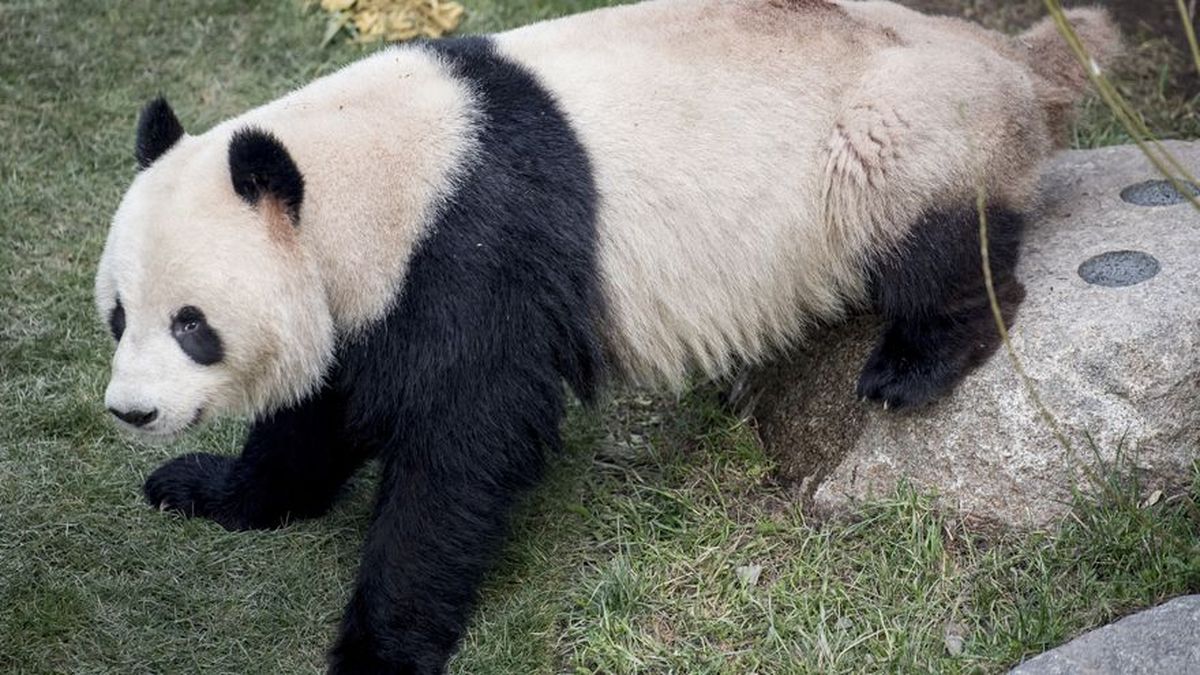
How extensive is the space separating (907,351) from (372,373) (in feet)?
5.59

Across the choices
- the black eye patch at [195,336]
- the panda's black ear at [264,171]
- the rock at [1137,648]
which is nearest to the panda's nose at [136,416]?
the black eye patch at [195,336]

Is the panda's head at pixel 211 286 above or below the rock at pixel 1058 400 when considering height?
above

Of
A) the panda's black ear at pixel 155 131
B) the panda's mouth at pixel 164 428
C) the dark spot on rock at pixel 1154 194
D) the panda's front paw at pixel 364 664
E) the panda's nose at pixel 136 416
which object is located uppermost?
the panda's black ear at pixel 155 131

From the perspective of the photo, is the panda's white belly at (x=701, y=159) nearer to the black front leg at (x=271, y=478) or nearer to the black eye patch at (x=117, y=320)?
the black front leg at (x=271, y=478)

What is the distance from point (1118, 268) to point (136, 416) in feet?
9.99

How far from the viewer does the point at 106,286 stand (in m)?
4.06

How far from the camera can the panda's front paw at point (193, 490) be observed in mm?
4918

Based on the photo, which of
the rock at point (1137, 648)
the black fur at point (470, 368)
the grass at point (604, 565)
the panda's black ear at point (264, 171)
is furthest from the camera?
the grass at point (604, 565)

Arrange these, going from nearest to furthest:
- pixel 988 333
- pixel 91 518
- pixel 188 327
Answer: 1. pixel 188 327
2. pixel 988 333
3. pixel 91 518

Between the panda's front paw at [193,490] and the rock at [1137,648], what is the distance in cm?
269

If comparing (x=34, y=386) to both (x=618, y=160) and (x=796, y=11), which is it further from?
(x=796, y=11)

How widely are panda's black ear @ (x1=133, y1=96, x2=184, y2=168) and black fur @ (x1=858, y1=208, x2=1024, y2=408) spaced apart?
2.19 m

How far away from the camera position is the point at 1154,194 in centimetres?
496

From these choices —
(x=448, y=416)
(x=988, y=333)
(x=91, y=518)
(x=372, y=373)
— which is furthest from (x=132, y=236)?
(x=988, y=333)
